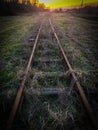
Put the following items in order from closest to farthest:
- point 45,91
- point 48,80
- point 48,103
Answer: point 48,103 → point 45,91 → point 48,80

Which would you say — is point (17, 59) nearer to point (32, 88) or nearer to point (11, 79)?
point (11, 79)

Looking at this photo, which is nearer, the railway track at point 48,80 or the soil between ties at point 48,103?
the soil between ties at point 48,103

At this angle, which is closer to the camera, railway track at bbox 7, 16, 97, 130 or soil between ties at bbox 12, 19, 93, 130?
soil between ties at bbox 12, 19, 93, 130

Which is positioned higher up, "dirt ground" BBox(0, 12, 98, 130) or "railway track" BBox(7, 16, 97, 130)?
"railway track" BBox(7, 16, 97, 130)

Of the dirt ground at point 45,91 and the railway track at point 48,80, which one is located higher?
the railway track at point 48,80

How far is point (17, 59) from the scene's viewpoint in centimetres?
524

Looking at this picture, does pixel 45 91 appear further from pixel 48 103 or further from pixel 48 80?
pixel 48 80

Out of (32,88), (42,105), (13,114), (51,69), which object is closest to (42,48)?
(51,69)

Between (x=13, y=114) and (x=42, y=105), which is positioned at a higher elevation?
(x=13, y=114)

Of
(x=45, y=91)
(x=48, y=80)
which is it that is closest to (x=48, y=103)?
(x=45, y=91)

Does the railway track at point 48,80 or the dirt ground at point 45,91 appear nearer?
the dirt ground at point 45,91

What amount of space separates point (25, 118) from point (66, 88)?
1.24 m

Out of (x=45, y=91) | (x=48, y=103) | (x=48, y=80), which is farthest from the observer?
(x=48, y=80)

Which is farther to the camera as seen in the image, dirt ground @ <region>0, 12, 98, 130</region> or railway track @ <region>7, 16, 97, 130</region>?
railway track @ <region>7, 16, 97, 130</region>
